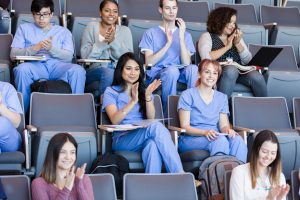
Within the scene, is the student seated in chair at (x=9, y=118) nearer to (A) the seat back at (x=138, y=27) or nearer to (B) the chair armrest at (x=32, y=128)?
(B) the chair armrest at (x=32, y=128)

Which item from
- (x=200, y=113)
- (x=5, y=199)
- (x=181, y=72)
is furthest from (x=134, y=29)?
(x=5, y=199)

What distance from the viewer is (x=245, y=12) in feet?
27.3

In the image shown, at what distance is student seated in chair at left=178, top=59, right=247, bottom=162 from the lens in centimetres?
586

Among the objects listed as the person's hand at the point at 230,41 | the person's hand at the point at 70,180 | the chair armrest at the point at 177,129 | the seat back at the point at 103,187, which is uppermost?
the person's hand at the point at 230,41

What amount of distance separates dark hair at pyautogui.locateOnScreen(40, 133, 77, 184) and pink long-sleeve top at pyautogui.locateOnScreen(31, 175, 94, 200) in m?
0.04

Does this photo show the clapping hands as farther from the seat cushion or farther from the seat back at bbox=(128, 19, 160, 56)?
the seat back at bbox=(128, 19, 160, 56)

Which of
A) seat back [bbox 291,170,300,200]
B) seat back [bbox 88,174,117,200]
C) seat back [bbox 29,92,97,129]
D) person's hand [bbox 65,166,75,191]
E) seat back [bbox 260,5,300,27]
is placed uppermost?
seat back [bbox 260,5,300,27]

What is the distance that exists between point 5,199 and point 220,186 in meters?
1.45

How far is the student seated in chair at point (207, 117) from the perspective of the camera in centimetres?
586

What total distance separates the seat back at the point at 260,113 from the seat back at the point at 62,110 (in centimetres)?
111

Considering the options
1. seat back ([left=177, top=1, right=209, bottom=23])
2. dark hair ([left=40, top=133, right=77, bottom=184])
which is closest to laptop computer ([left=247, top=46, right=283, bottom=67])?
seat back ([left=177, top=1, right=209, bottom=23])

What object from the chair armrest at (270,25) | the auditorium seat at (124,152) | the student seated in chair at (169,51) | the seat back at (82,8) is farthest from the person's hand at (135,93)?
the chair armrest at (270,25)

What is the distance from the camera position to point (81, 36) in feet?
24.1

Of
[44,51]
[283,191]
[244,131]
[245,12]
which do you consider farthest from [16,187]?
[245,12]
